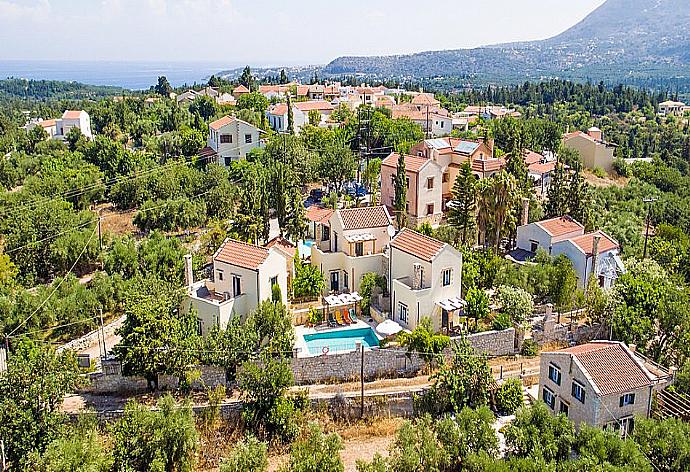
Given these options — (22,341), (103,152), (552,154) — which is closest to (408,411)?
(22,341)

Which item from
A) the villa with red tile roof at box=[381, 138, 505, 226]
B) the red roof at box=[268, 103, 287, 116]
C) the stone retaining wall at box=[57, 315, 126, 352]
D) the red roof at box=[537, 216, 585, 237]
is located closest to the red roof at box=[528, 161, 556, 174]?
the villa with red tile roof at box=[381, 138, 505, 226]

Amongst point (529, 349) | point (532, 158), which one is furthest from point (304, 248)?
point (532, 158)

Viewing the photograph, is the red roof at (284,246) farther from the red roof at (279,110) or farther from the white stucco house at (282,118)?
the red roof at (279,110)

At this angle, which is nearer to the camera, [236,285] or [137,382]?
[137,382]

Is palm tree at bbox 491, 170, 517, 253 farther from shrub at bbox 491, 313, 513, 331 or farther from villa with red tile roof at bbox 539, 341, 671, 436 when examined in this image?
villa with red tile roof at bbox 539, 341, 671, 436

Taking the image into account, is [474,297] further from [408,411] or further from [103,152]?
[103,152]

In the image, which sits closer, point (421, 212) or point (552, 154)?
point (421, 212)

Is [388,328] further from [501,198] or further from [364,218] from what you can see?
[501,198]
